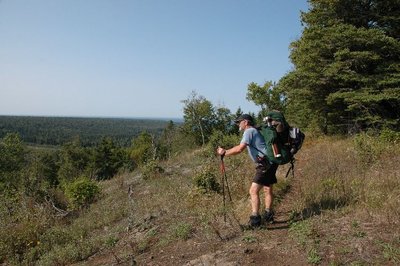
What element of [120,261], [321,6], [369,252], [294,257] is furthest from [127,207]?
[321,6]

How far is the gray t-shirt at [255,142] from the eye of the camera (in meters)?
5.79

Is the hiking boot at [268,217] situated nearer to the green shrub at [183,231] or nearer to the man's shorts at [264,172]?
the man's shorts at [264,172]

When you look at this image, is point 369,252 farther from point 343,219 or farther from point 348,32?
point 348,32

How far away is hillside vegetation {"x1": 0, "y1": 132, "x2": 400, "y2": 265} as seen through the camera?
16.3ft

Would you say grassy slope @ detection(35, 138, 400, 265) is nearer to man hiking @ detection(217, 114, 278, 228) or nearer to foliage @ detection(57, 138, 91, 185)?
man hiking @ detection(217, 114, 278, 228)

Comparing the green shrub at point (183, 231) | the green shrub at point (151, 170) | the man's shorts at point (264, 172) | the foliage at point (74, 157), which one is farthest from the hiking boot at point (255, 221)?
the foliage at point (74, 157)

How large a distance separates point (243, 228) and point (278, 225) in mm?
609

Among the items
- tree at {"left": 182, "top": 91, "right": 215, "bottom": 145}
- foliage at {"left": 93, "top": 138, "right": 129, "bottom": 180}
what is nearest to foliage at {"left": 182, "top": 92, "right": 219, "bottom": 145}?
tree at {"left": 182, "top": 91, "right": 215, "bottom": 145}

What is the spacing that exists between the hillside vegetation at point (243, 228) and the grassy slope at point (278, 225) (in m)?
0.02

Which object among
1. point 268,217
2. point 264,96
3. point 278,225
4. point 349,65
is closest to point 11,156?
point 264,96

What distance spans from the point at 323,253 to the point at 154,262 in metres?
2.61

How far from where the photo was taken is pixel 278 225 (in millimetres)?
5988

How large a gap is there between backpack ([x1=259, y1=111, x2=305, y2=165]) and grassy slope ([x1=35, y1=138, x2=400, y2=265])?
114 cm

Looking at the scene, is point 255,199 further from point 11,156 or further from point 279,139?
point 11,156
